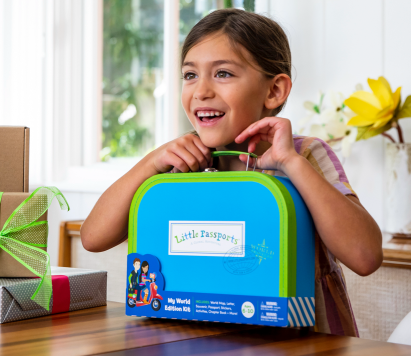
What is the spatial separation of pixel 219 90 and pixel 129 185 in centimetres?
21

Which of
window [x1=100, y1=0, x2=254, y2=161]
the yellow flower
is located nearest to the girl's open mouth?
the yellow flower

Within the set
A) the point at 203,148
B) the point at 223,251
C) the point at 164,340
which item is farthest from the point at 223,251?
the point at 203,148

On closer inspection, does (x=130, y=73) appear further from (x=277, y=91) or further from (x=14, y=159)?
(x=14, y=159)

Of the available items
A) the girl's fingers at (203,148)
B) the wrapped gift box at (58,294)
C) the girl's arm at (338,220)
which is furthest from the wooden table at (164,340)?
the girl's fingers at (203,148)

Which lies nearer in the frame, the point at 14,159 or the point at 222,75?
the point at 14,159

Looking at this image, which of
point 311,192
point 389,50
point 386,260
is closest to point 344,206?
point 311,192

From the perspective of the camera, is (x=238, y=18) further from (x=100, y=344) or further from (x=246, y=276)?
(x=100, y=344)

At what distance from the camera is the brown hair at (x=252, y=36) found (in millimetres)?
852

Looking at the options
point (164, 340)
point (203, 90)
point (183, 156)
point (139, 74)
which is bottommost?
point (164, 340)

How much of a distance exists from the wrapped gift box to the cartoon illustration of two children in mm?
100

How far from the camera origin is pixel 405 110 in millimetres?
1268

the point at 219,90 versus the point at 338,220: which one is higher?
the point at 219,90

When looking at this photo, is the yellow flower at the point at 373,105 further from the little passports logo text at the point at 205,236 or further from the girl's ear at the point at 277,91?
the little passports logo text at the point at 205,236

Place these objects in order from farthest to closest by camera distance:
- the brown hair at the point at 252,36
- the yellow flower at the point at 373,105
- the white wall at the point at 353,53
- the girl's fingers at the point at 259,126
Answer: the white wall at the point at 353,53 < the yellow flower at the point at 373,105 < the brown hair at the point at 252,36 < the girl's fingers at the point at 259,126
